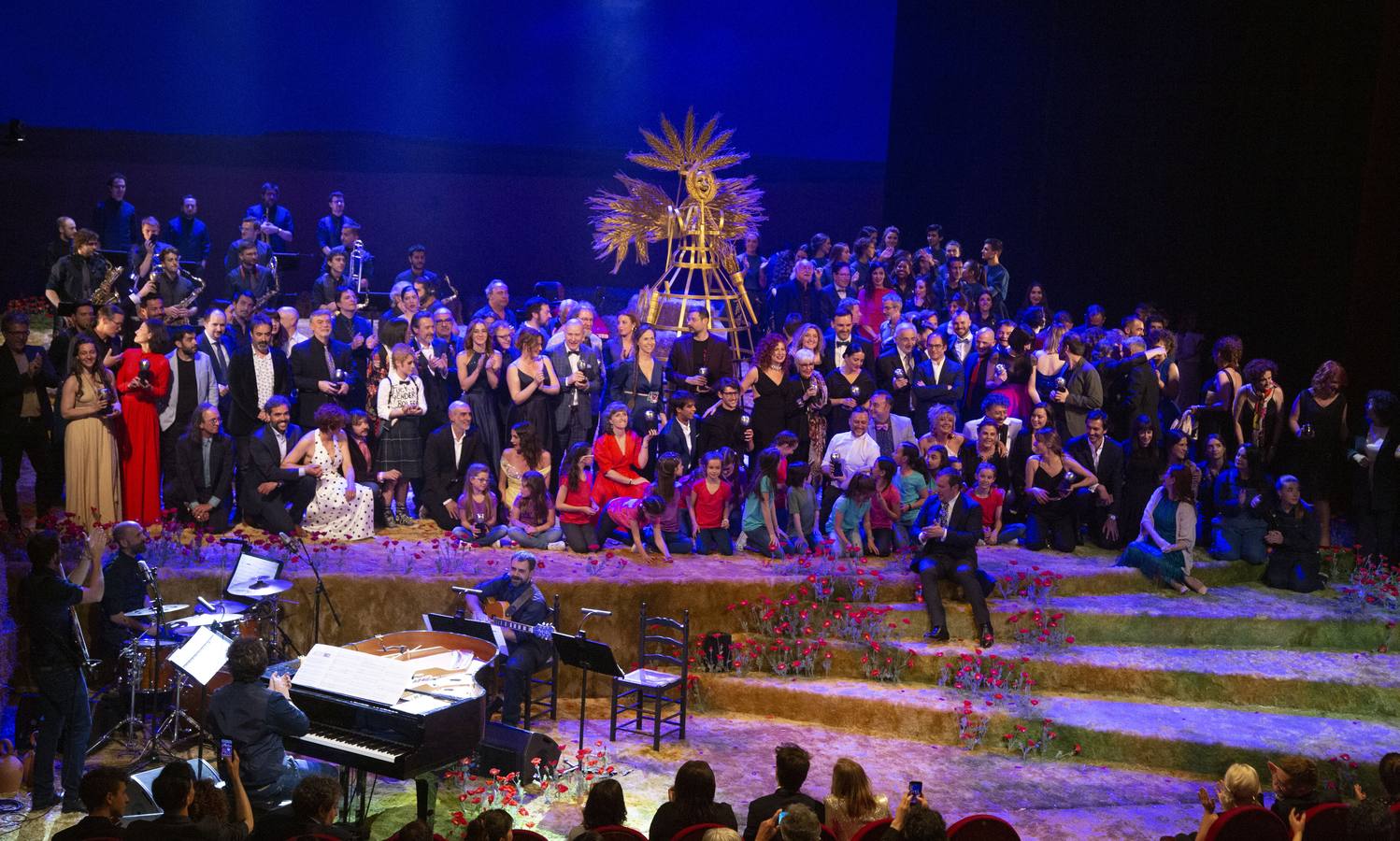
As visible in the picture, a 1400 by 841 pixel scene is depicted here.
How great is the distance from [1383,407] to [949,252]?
4.14 meters

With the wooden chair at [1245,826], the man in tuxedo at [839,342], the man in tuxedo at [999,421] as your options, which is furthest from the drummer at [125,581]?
the man in tuxedo at [999,421]

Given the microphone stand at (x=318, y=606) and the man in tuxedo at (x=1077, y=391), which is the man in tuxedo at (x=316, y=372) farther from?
the man in tuxedo at (x=1077, y=391)

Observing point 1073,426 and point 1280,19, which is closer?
point 1073,426

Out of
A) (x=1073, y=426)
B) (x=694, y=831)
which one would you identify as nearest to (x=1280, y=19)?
(x=1073, y=426)

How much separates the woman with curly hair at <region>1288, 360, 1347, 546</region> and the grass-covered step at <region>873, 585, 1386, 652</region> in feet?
3.36

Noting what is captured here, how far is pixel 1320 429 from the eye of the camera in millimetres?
9750

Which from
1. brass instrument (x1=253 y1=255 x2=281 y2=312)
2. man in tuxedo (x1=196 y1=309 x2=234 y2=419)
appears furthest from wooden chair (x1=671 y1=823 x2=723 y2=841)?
brass instrument (x1=253 y1=255 x2=281 y2=312)

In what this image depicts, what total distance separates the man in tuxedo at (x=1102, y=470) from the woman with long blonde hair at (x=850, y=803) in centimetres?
501

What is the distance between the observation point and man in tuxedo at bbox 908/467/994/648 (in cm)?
870

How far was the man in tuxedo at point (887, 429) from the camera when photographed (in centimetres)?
962

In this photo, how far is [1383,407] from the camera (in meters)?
9.72

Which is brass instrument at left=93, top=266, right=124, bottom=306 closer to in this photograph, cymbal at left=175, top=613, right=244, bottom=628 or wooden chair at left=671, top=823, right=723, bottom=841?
cymbal at left=175, top=613, right=244, bottom=628

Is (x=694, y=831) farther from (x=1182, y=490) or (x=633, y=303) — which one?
(x=633, y=303)

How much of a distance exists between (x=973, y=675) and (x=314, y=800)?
182 inches
